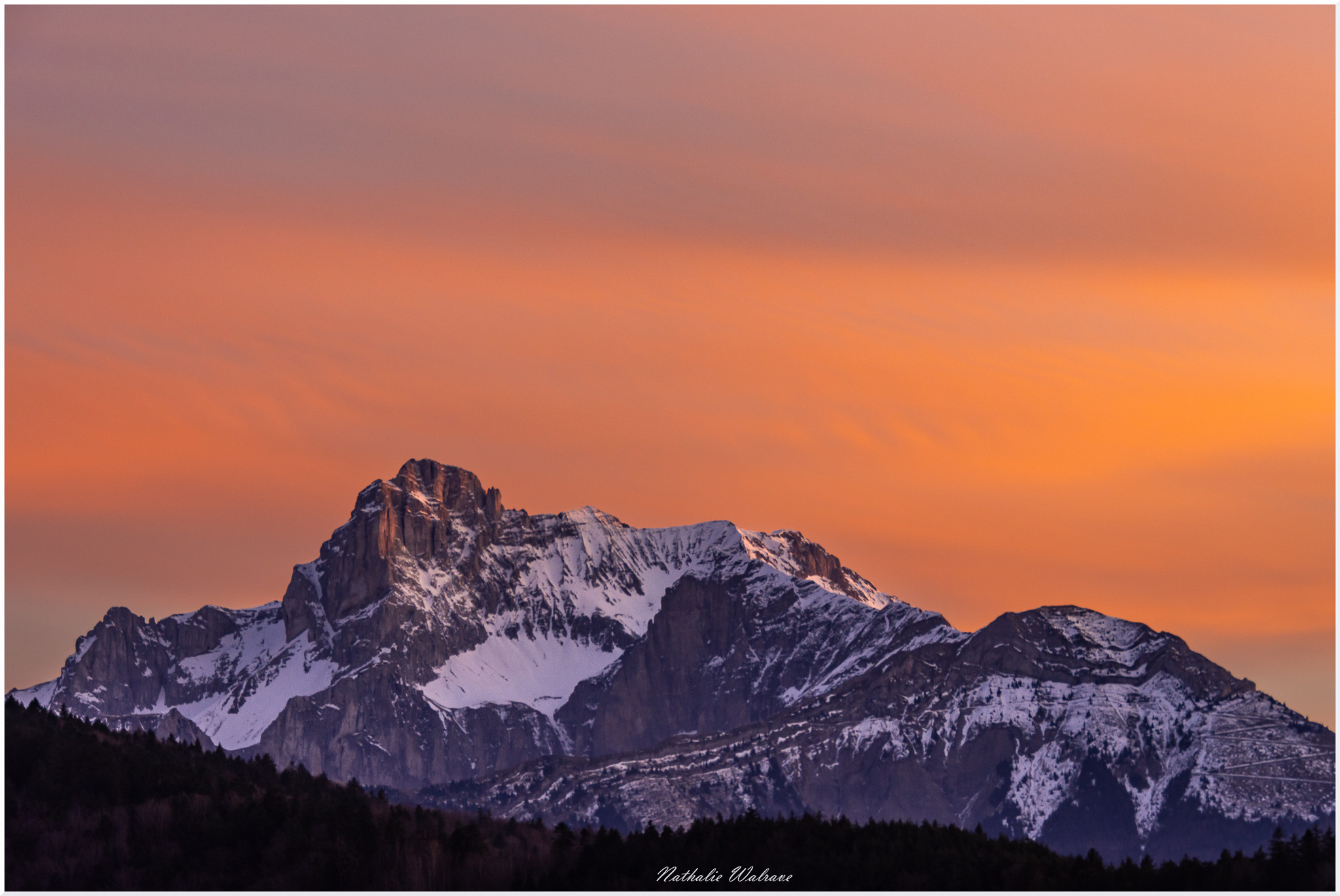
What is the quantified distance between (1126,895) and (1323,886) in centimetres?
2033

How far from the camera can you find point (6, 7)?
547ft

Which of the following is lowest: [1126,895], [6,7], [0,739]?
[1126,895]

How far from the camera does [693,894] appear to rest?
195 m

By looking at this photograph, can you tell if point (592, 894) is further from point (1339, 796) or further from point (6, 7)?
point (6, 7)

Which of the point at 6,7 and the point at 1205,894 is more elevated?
the point at 6,7

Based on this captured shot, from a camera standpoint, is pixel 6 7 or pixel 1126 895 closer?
pixel 6 7

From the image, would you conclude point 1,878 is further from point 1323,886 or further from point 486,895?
point 1323,886

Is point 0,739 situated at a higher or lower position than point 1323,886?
higher

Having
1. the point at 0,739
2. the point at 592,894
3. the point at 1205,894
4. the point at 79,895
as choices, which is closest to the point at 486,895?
the point at 592,894

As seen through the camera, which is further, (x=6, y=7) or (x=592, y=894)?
(x=592, y=894)

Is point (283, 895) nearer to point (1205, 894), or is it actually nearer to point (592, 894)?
point (592, 894)

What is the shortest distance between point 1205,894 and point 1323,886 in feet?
38.5

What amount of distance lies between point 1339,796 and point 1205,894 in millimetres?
15767

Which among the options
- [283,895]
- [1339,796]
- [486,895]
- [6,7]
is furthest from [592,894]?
[6,7]
